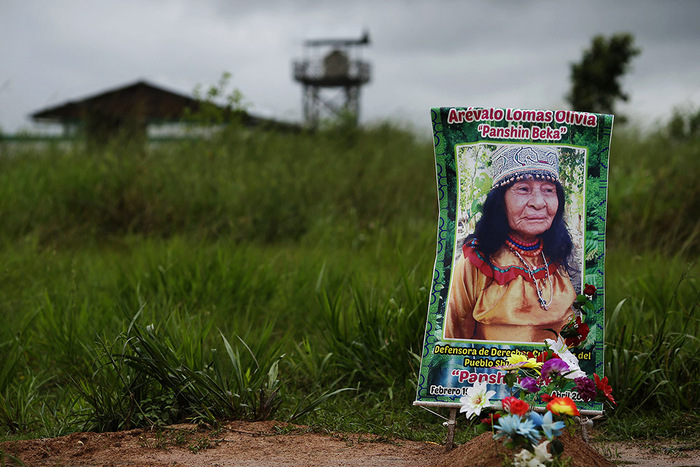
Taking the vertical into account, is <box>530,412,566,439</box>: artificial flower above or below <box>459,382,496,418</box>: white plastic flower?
above

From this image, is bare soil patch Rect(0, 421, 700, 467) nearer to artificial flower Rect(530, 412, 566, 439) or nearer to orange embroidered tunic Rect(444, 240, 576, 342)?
artificial flower Rect(530, 412, 566, 439)

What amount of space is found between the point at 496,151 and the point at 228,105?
21.6 feet

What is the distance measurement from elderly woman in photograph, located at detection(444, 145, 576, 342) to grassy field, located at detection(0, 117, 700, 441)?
632 mm

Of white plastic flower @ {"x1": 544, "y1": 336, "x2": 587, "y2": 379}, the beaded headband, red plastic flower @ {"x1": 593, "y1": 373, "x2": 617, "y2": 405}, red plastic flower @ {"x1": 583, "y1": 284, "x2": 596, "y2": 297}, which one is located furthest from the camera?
the beaded headband

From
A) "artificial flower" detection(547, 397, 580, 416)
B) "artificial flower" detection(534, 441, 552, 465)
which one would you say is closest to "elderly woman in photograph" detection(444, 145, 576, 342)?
"artificial flower" detection(547, 397, 580, 416)

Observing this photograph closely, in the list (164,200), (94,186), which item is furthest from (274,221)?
(94,186)

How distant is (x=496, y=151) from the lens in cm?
318

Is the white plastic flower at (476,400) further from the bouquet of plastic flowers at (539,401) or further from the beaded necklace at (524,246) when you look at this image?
the beaded necklace at (524,246)

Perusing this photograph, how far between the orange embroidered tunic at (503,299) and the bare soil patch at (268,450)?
1.88 ft

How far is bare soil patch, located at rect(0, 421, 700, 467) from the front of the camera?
2.59 metres

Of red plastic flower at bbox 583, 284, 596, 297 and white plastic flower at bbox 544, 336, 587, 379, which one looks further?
red plastic flower at bbox 583, 284, 596, 297

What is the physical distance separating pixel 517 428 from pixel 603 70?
23.7 meters

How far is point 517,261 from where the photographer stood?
123 inches

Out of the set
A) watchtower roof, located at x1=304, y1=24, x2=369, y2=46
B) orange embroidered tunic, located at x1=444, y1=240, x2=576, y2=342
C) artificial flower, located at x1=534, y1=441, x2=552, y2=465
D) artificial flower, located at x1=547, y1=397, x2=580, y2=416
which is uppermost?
watchtower roof, located at x1=304, y1=24, x2=369, y2=46
